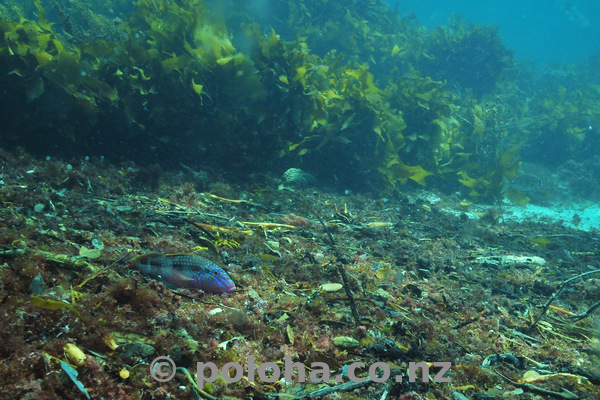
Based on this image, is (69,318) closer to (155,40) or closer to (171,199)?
(171,199)

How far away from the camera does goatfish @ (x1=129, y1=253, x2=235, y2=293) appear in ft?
7.88

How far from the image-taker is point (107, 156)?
625 cm

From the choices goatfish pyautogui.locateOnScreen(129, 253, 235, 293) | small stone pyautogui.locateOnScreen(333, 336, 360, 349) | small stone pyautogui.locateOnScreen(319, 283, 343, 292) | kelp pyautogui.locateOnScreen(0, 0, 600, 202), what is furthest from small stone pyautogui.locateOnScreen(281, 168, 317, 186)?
small stone pyautogui.locateOnScreen(333, 336, 360, 349)

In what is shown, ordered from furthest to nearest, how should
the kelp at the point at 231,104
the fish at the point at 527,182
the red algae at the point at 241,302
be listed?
1. the fish at the point at 527,182
2. the kelp at the point at 231,104
3. the red algae at the point at 241,302

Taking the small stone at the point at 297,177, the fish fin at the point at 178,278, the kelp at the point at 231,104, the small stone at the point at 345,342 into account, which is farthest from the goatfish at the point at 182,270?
the small stone at the point at 297,177

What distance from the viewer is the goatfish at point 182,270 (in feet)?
7.88

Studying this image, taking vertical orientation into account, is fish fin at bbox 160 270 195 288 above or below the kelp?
below

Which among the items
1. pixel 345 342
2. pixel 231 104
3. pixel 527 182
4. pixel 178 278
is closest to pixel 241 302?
pixel 178 278

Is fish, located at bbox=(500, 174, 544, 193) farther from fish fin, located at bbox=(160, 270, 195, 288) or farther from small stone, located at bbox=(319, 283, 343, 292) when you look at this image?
fish fin, located at bbox=(160, 270, 195, 288)

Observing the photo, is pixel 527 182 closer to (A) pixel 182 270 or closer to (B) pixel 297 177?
(B) pixel 297 177

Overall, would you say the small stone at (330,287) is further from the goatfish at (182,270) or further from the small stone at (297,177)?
the small stone at (297,177)

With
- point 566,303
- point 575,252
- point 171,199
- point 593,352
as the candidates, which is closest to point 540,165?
point 575,252

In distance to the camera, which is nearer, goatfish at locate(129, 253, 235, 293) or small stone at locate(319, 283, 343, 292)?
goatfish at locate(129, 253, 235, 293)

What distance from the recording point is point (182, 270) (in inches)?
94.6
